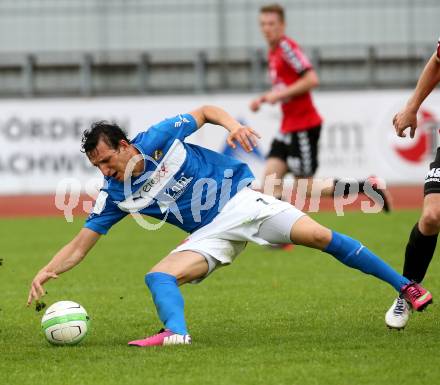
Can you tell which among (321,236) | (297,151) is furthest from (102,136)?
(297,151)

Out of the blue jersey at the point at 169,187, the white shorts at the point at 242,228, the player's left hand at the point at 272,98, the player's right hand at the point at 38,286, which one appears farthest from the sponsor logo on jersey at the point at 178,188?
the player's left hand at the point at 272,98

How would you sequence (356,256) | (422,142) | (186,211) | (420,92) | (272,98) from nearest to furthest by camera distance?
(420,92) → (356,256) → (186,211) → (272,98) → (422,142)

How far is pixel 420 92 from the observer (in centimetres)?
578

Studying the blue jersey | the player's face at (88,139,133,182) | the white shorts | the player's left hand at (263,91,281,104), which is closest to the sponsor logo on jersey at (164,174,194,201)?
the blue jersey

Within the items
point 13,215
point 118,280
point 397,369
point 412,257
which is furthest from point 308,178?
point 13,215

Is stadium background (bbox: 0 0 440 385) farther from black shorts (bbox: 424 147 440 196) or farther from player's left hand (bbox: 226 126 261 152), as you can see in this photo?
player's left hand (bbox: 226 126 261 152)

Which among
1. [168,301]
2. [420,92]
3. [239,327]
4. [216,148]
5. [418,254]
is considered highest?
[420,92]

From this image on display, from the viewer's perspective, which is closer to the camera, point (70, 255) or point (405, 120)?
point (405, 120)

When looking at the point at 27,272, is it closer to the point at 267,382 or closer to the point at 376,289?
the point at 376,289

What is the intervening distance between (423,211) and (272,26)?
512 centimetres

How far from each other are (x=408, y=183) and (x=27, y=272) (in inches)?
421

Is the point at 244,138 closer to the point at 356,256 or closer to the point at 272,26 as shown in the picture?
the point at 356,256

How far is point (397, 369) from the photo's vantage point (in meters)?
4.85

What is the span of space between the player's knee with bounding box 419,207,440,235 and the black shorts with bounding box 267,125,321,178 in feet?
16.1
